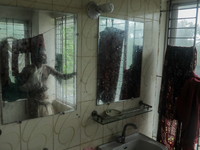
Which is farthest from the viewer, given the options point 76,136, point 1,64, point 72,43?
point 76,136

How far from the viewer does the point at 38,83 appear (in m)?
1.20

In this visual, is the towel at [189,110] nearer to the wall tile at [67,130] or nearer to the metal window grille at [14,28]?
the wall tile at [67,130]

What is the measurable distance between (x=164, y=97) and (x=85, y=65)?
83 centimetres

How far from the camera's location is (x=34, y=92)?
3.90 ft

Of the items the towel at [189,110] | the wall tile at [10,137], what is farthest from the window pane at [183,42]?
the wall tile at [10,137]

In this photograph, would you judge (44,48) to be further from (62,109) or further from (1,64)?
(62,109)

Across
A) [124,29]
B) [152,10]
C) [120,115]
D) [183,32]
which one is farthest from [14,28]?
[183,32]

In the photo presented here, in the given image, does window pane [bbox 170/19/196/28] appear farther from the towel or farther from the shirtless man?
the shirtless man

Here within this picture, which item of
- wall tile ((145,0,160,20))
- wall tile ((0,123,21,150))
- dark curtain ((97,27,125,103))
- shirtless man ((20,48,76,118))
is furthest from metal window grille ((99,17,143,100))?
wall tile ((0,123,21,150))

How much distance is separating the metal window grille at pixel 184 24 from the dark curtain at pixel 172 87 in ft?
0.69

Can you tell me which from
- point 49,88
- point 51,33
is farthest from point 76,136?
point 51,33

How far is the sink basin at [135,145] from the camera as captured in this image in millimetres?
1609

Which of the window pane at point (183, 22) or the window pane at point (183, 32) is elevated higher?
the window pane at point (183, 22)

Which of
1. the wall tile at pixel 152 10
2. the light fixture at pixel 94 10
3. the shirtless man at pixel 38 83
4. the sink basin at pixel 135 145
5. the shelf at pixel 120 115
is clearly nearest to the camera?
the shirtless man at pixel 38 83
